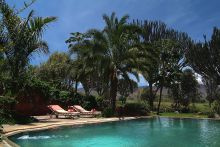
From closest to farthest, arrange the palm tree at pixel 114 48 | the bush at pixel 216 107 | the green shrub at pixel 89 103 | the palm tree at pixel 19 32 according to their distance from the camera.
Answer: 1. the palm tree at pixel 19 32
2. the palm tree at pixel 114 48
3. the bush at pixel 216 107
4. the green shrub at pixel 89 103

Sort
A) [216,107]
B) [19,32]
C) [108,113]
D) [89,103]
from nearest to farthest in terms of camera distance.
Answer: [19,32], [108,113], [216,107], [89,103]

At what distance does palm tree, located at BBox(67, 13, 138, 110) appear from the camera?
24.5 metres

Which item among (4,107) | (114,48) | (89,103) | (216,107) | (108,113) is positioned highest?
(114,48)

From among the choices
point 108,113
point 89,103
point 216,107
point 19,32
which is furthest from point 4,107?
point 216,107

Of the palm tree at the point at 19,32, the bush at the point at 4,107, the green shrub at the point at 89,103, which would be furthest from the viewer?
the green shrub at the point at 89,103

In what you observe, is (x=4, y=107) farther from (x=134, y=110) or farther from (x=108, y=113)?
(x=134, y=110)

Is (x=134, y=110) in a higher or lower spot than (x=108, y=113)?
higher

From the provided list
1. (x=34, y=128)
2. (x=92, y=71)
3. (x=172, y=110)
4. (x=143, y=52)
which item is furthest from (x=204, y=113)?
(x=34, y=128)

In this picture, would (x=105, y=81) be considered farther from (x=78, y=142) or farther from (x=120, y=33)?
(x=78, y=142)

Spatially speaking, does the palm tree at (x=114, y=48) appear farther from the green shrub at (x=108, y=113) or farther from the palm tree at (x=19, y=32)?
the palm tree at (x=19, y=32)

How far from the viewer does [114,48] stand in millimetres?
25000

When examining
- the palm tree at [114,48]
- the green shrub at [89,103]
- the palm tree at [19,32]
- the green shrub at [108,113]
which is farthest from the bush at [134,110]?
the palm tree at [19,32]

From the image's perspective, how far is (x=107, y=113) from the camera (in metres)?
24.0

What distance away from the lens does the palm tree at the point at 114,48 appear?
24.5 meters
